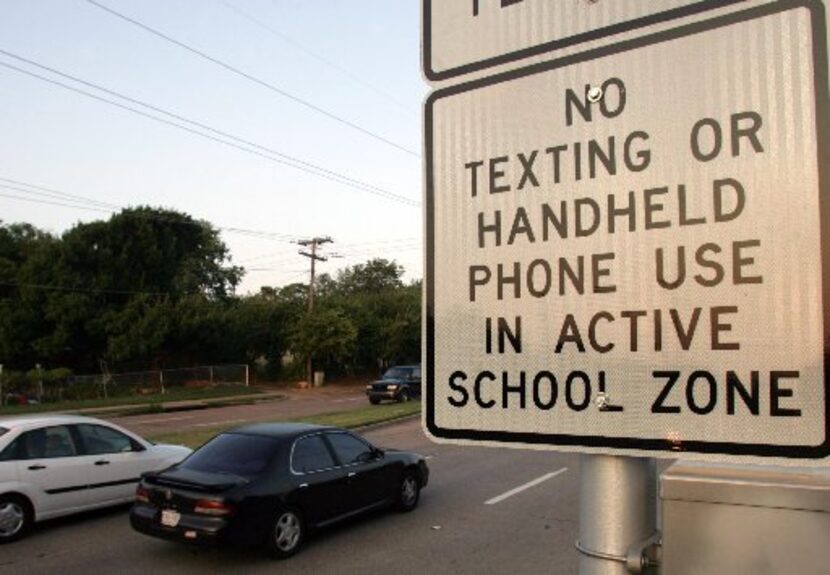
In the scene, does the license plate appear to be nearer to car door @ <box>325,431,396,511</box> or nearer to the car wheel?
car door @ <box>325,431,396,511</box>

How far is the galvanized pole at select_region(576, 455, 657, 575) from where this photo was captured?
54.7 inches

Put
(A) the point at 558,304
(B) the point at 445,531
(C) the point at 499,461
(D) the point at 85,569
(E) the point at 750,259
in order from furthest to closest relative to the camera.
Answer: (C) the point at 499,461
(B) the point at 445,531
(D) the point at 85,569
(A) the point at 558,304
(E) the point at 750,259

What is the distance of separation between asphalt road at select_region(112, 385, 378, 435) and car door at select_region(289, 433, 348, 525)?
14078mm

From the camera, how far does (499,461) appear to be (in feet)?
50.7

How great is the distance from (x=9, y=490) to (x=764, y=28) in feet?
35.1

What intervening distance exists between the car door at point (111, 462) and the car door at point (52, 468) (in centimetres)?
14

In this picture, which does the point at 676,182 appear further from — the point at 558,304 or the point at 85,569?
the point at 85,569

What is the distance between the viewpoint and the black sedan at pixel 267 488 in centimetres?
871

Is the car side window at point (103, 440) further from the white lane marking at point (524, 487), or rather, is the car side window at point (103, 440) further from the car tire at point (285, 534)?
the white lane marking at point (524, 487)

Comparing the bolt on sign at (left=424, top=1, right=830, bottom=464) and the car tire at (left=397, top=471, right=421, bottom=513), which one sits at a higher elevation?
the bolt on sign at (left=424, top=1, right=830, bottom=464)

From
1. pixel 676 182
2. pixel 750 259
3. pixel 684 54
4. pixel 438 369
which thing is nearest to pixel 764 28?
pixel 684 54

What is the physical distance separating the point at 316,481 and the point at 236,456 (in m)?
1.05

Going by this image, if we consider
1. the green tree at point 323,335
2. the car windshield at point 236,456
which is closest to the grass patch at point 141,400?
the green tree at point 323,335

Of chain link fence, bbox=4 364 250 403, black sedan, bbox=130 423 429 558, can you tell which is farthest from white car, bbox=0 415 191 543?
chain link fence, bbox=4 364 250 403
